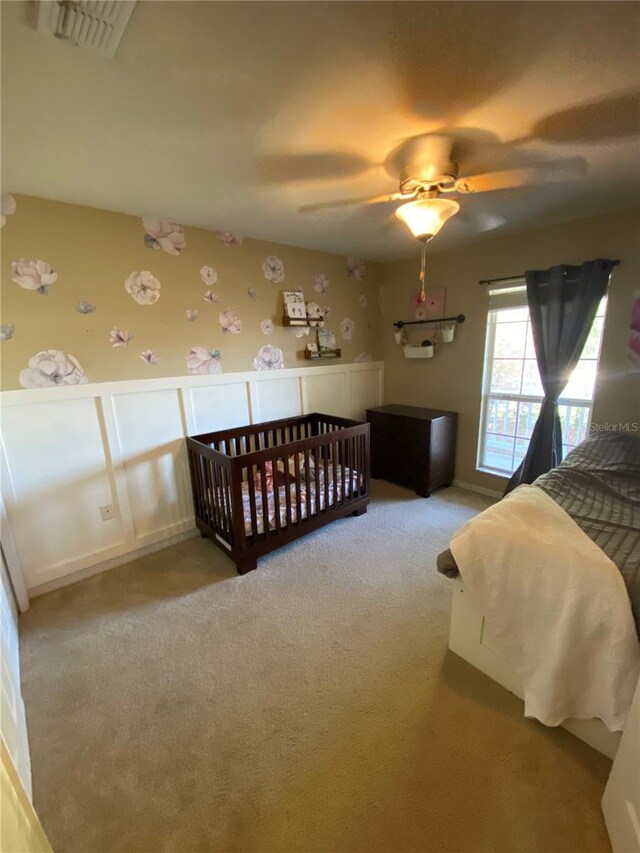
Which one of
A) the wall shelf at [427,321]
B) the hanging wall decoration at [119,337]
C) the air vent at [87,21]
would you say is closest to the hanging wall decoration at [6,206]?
the hanging wall decoration at [119,337]

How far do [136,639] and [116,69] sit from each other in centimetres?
225

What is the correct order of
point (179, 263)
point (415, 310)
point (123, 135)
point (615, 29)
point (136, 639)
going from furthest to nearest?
point (415, 310)
point (179, 263)
point (136, 639)
point (123, 135)
point (615, 29)

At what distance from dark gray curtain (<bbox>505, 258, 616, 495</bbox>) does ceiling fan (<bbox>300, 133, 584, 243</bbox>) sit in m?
0.83

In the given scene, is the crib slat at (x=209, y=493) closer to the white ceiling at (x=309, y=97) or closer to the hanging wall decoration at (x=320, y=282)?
the white ceiling at (x=309, y=97)

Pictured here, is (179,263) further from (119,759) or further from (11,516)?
(119,759)

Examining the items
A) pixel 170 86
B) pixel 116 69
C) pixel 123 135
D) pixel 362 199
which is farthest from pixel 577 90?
pixel 123 135

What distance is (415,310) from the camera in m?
3.49

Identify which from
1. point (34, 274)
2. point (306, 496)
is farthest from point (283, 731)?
point (34, 274)

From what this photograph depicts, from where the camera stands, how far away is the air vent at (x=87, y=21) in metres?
0.83

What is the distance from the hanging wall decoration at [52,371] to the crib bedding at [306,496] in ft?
4.08

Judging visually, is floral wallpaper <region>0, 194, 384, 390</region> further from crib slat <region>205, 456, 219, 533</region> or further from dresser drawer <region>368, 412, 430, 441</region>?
dresser drawer <region>368, 412, 430, 441</region>

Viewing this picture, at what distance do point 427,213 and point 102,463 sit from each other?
230cm

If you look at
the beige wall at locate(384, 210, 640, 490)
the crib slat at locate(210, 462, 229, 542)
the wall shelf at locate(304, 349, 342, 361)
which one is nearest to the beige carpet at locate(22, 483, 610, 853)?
the crib slat at locate(210, 462, 229, 542)

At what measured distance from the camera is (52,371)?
6.59 feet
